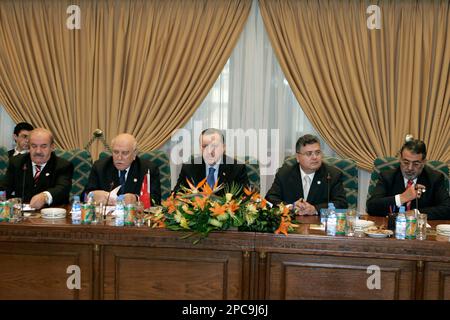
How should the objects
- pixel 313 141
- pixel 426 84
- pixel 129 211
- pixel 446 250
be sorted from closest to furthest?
pixel 446 250 → pixel 129 211 → pixel 313 141 → pixel 426 84

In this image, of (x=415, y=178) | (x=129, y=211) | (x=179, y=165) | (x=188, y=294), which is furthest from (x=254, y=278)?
(x=179, y=165)

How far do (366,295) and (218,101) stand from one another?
3.37m

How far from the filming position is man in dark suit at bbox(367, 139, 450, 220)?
397 cm

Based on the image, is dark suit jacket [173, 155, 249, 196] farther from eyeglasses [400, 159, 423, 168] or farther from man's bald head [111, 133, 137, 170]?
eyeglasses [400, 159, 423, 168]

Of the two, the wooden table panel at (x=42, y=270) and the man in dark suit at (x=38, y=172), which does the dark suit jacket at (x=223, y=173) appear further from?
the wooden table panel at (x=42, y=270)

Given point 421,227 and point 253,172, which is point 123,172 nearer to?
point 253,172

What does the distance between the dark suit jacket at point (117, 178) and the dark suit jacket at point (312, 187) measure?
91 cm

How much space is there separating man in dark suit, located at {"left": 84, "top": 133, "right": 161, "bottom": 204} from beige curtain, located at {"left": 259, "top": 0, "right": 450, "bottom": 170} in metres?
2.00

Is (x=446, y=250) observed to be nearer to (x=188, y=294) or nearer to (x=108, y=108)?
(x=188, y=294)

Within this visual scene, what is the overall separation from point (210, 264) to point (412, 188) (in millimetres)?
1646

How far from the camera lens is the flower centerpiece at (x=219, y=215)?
126 inches

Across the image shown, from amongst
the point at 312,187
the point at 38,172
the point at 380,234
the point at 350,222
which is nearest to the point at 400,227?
the point at 380,234

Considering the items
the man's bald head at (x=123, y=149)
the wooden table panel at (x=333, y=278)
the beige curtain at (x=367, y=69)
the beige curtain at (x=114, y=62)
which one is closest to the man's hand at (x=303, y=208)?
the wooden table panel at (x=333, y=278)

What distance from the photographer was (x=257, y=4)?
5883 mm
